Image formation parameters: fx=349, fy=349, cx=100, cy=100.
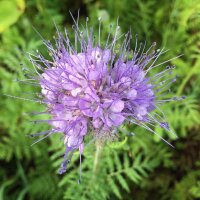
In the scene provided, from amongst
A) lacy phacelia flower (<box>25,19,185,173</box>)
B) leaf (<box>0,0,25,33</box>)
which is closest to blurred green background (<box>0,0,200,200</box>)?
leaf (<box>0,0,25,33</box>)

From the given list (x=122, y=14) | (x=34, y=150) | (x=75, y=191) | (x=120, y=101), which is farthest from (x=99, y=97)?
(x=122, y=14)

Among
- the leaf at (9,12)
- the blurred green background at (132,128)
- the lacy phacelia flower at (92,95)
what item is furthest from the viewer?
the leaf at (9,12)

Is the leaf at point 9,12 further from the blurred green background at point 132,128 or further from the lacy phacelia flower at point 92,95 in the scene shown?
the lacy phacelia flower at point 92,95

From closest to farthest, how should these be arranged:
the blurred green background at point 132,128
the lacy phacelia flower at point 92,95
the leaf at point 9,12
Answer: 1. the lacy phacelia flower at point 92,95
2. the blurred green background at point 132,128
3. the leaf at point 9,12

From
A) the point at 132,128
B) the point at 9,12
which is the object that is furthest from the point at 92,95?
the point at 9,12

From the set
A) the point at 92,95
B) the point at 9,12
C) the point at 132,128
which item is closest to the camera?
the point at 92,95

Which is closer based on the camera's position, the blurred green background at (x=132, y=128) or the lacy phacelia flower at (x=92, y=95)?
the lacy phacelia flower at (x=92, y=95)

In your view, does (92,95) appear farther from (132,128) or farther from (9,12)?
(9,12)

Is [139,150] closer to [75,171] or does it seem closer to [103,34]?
[75,171]

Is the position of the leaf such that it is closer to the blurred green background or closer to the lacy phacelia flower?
the blurred green background

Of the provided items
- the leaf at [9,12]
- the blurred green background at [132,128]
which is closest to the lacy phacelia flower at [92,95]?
the blurred green background at [132,128]
